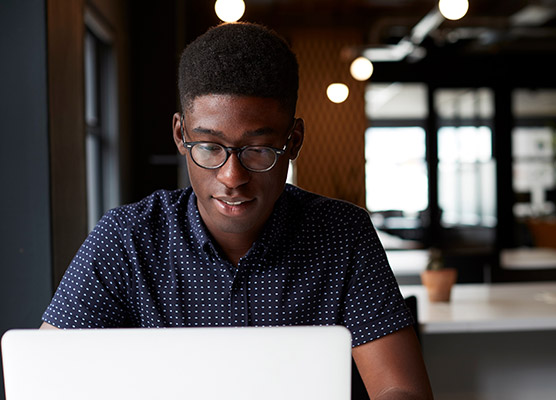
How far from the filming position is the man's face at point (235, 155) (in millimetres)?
1143

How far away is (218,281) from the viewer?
4.34 feet

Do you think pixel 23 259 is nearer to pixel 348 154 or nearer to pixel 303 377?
pixel 303 377

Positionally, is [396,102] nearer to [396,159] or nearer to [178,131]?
[396,159]

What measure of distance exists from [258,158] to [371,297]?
40 cm

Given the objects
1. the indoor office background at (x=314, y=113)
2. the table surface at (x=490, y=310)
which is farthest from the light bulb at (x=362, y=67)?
the table surface at (x=490, y=310)

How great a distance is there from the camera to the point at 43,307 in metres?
2.31

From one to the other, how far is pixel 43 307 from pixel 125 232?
3.81 ft

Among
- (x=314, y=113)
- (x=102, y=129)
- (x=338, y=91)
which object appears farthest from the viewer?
(x=314, y=113)

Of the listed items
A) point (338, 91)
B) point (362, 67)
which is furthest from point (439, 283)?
point (338, 91)

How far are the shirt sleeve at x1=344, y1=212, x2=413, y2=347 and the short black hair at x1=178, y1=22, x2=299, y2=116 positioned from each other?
355 millimetres

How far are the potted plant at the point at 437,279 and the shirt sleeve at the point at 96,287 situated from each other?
1.54m

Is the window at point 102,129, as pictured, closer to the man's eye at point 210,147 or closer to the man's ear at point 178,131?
the man's ear at point 178,131

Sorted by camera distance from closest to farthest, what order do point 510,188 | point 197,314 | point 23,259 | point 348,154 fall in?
point 197,314 < point 23,259 < point 348,154 < point 510,188

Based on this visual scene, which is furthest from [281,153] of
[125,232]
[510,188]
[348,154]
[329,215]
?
[510,188]
